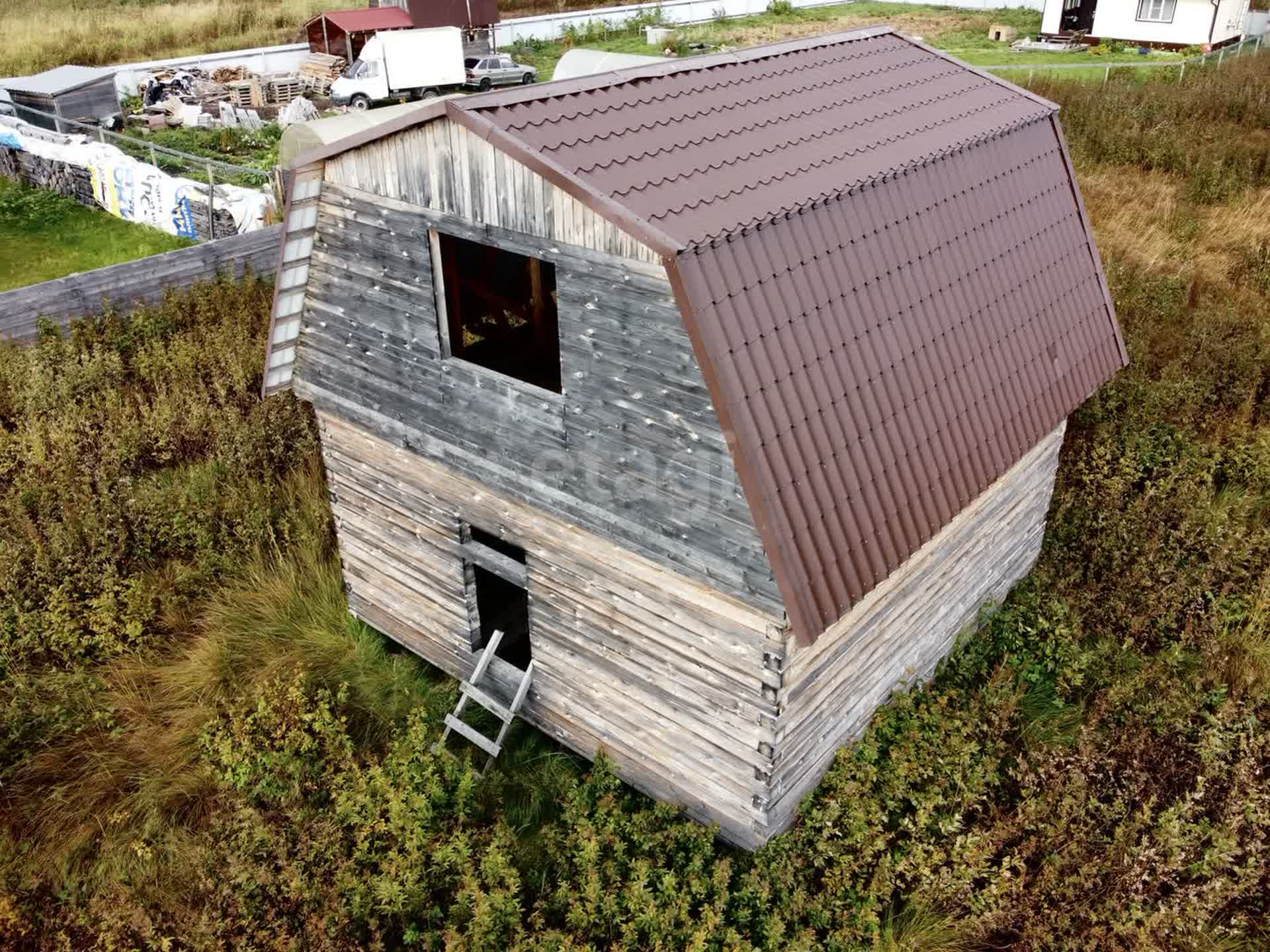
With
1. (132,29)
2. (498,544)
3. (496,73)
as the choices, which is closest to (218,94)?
(496,73)

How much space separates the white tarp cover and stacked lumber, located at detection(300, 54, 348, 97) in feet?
39.4

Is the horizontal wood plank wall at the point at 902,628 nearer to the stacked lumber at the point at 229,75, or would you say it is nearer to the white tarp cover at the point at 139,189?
the white tarp cover at the point at 139,189

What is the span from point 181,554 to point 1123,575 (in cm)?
1025

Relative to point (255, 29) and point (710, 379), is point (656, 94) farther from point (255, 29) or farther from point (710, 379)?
point (255, 29)

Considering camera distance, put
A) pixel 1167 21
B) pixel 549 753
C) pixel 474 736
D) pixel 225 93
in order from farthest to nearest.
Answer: pixel 1167 21, pixel 225 93, pixel 549 753, pixel 474 736


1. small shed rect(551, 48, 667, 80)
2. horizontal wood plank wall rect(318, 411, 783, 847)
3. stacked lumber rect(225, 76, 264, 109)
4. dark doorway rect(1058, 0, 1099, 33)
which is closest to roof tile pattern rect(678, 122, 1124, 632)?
horizontal wood plank wall rect(318, 411, 783, 847)

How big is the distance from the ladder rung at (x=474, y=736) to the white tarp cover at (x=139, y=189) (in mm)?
14205

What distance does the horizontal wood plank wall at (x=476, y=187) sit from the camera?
222 inches

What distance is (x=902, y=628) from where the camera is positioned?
773 cm

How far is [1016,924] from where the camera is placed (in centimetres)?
665

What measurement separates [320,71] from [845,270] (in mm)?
35508

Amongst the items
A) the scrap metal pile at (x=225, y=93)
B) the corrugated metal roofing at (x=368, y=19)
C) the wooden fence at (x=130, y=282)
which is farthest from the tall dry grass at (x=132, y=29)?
the wooden fence at (x=130, y=282)

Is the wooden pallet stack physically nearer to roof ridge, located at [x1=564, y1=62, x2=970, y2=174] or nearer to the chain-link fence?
the chain-link fence

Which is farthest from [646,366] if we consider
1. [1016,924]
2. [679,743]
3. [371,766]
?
[1016,924]
